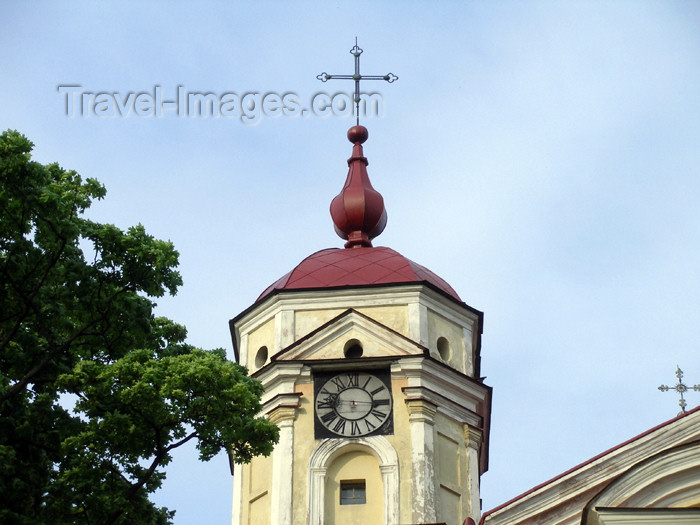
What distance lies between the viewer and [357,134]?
37.1m

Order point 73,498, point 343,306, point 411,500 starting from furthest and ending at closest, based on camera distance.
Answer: point 343,306 → point 411,500 → point 73,498

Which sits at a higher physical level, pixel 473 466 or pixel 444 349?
pixel 444 349

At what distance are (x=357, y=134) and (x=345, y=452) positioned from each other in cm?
951

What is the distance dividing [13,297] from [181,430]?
2854mm

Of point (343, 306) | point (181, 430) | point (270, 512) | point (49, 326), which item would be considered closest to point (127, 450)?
point (181, 430)

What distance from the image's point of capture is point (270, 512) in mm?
29328

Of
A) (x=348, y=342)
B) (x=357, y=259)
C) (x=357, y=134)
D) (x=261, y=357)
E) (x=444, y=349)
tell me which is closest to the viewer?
(x=348, y=342)

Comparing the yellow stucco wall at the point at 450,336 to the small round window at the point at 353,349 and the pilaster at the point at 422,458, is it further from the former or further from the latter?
the pilaster at the point at 422,458

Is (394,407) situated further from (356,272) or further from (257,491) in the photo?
(356,272)

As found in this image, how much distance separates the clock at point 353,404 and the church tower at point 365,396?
0.9 inches

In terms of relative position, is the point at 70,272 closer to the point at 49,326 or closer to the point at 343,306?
the point at 49,326

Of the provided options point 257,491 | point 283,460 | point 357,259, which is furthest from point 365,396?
point 357,259

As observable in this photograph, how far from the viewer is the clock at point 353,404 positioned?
29984 mm

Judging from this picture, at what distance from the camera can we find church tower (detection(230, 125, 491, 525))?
2930 cm
